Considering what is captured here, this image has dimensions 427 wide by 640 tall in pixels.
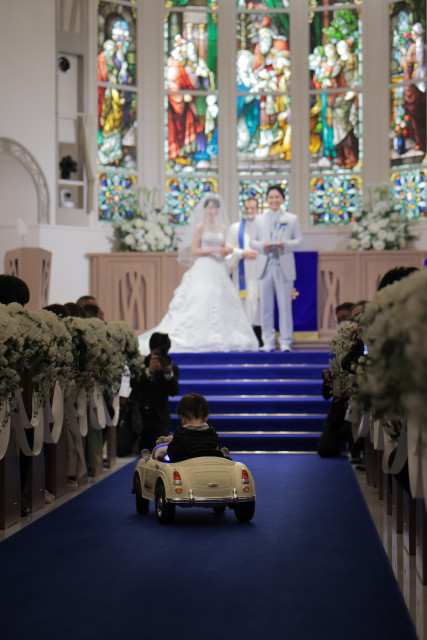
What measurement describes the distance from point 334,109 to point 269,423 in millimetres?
8114

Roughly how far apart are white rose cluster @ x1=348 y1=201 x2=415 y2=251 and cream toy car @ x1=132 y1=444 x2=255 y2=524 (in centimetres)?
948

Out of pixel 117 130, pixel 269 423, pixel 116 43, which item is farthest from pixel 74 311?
pixel 116 43

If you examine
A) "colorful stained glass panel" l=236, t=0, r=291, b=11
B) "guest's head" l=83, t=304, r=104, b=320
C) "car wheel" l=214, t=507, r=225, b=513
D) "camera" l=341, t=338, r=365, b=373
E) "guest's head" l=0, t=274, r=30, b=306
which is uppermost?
"colorful stained glass panel" l=236, t=0, r=291, b=11

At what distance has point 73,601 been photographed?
403 centimetres

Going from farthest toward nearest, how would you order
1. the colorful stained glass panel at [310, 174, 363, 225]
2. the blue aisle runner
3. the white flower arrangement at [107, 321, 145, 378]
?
the colorful stained glass panel at [310, 174, 363, 225] < the white flower arrangement at [107, 321, 145, 378] < the blue aisle runner

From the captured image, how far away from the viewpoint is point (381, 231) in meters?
14.9

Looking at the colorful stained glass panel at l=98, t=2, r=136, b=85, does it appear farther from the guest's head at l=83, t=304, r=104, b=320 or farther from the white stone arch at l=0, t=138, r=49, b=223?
the guest's head at l=83, t=304, r=104, b=320

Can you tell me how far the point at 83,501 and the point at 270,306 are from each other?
6.40 m

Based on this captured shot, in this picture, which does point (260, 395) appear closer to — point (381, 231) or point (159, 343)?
point (159, 343)

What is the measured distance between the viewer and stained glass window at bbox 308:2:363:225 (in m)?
16.5

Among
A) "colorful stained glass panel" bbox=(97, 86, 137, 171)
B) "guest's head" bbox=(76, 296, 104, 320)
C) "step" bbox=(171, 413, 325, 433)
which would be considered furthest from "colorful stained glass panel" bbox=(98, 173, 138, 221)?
"guest's head" bbox=(76, 296, 104, 320)

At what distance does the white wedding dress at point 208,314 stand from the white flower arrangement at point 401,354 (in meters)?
9.12

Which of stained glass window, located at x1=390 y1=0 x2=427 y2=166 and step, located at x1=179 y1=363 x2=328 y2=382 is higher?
stained glass window, located at x1=390 y1=0 x2=427 y2=166

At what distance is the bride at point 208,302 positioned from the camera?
1262cm
